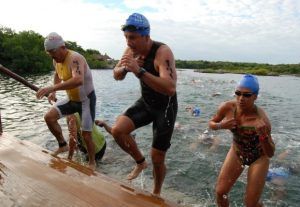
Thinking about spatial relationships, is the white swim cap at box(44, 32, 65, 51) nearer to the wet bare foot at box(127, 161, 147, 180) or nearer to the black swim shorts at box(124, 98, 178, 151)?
the black swim shorts at box(124, 98, 178, 151)

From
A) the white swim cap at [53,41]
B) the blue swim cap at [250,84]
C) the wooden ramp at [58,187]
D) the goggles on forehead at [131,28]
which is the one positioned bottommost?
the wooden ramp at [58,187]

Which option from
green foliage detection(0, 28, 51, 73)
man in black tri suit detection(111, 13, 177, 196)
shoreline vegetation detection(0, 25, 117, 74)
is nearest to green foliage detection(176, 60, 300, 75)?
shoreline vegetation detection(0, 25, 117, 74)

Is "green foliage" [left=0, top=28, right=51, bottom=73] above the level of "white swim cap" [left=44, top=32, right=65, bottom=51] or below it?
below

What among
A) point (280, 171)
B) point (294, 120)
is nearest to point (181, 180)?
point (280, 171)

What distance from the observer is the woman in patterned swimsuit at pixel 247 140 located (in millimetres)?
4895

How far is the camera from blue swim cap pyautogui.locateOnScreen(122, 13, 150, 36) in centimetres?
468

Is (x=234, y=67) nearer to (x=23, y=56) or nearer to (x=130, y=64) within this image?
(x=23, y=56)

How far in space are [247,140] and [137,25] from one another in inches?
89.7

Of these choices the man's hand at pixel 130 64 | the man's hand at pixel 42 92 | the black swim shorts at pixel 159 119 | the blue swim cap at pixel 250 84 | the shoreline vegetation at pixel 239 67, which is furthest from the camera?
the shoreline vegetation at pixel 239 67

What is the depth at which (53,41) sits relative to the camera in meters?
6.45

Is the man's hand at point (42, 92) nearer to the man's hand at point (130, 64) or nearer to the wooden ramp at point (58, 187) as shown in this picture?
the wooden ramp at point (58, 187)

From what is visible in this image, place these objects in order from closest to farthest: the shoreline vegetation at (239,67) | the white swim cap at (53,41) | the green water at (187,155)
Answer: the white swim cap at (53,41)
the green water at (187,155)
the shoreline vegetation at (239,67)

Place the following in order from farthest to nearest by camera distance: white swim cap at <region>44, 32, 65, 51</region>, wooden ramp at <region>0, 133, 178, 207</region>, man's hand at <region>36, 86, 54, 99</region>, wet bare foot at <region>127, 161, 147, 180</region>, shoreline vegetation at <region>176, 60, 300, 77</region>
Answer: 1. shoreline vegetation at <region>176, 60, 300, 77</region>
2. white swim cap at <region>44, 32, 65, 51</region>
3. man's hand at <region>36, 86, 54, 99</region>
4. wet bare foot at <region>127, 161, 147, 180</region>
5. wooden ramp at <region>0, 133, 178, 207</region>

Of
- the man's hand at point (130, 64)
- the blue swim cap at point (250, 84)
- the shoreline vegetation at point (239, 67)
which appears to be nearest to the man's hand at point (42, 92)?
the man's hand at point (130, 64)
